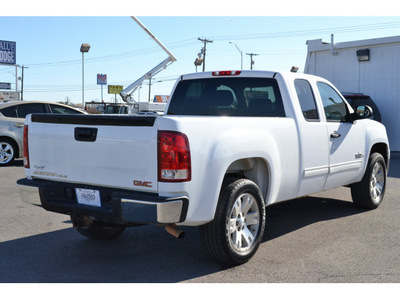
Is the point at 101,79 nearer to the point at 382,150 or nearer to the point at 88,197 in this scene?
the point at 382,150

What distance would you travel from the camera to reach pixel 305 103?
561cm

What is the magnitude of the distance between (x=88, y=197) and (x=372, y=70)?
15357 mm

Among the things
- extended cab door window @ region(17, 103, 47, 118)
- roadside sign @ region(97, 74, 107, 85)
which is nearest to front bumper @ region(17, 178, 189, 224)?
extended cab door window @ region(17, 103, 47, 118)

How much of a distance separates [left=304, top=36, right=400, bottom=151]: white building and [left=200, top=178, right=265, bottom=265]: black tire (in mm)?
13848

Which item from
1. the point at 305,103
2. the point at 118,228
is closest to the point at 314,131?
the point at 305,103

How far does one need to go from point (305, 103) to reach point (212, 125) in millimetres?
1880

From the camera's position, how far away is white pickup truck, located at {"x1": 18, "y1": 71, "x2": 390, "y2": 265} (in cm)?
386

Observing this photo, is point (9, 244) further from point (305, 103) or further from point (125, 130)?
point (305, 103)

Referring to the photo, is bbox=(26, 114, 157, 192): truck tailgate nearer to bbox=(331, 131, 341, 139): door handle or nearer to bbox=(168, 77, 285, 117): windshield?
bbox=(168, 77, 285, 117): windshield

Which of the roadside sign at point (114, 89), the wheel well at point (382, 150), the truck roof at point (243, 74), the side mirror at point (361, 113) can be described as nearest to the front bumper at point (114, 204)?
the truck roof at point (243, 74)

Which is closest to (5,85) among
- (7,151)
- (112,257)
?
(7,151)

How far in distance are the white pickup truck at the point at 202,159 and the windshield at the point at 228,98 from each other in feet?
0.04

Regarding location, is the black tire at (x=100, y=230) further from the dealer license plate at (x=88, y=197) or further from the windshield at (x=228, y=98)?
the windshield at (x=228, y=98)

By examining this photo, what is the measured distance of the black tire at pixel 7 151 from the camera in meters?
12.0
